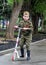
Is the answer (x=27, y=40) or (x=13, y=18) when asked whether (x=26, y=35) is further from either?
(x=13, y=18)

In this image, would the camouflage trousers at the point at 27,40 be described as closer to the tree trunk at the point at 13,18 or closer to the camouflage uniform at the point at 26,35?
the camouflage uniform at the point at 26,35

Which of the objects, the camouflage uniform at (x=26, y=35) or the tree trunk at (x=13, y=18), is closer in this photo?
the camouflage uniform at (x=26, y=35)

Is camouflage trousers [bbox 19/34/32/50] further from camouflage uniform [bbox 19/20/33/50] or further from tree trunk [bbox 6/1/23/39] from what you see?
tree trunk [bbox 6/1/23/39]

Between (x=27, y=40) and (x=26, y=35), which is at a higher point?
(x=26, y=35)

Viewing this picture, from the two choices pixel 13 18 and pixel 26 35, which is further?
pixel 13 18

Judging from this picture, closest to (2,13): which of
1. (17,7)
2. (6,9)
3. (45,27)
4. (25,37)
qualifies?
(6,9)

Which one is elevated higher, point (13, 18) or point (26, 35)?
point (26, 35)

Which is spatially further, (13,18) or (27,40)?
(13,18)

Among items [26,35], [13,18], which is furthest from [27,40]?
[13,18]

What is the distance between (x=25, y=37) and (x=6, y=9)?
32.3m

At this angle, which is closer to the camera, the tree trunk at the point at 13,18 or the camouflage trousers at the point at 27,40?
the camouflage trousers at the point at 27,40

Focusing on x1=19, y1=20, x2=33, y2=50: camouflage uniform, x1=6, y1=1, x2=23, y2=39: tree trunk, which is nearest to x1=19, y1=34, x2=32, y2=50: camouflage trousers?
x1=19, y1=20, x2=33, y2=50: camouflage uniform

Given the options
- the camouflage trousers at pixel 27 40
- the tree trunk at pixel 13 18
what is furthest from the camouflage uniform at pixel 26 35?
the tree trunk at pixel 13 18

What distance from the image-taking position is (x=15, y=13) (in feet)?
76.5
